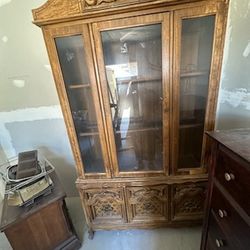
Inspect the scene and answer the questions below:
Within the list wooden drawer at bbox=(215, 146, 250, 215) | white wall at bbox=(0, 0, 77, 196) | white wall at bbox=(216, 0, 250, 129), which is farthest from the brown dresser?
white wall at bbox=(0, 0, 77, 196)

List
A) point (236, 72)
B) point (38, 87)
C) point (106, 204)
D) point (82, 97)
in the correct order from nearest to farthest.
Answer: point (82, 97) → point (236, 72) → point (106, 204) → point (38, 87)

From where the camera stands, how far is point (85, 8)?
1000mm

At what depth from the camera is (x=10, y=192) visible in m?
1.24

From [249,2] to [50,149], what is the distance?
212 cm

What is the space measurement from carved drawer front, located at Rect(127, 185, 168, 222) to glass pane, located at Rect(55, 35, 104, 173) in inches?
13.9

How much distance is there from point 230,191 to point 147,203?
0.85 metres

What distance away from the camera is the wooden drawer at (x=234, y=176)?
0.70 m

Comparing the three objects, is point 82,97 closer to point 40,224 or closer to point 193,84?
point 193,84

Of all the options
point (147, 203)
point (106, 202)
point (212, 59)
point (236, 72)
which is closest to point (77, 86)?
point (212, 59)

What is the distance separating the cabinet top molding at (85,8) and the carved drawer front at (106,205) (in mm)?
1241

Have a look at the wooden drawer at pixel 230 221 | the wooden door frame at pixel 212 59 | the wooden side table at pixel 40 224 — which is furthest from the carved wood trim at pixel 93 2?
the wooden side table at pixel 40 224

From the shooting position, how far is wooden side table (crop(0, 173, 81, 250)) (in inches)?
48.7

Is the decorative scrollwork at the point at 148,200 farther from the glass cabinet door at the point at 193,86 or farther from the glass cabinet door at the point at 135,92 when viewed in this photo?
the glass cabinet door at the point at 193,86

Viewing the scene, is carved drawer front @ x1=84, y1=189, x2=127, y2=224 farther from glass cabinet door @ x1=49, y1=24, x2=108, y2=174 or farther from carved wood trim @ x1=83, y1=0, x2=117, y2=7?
carved wood trim @ x1=83, y1=0, x2=117, y2=7
